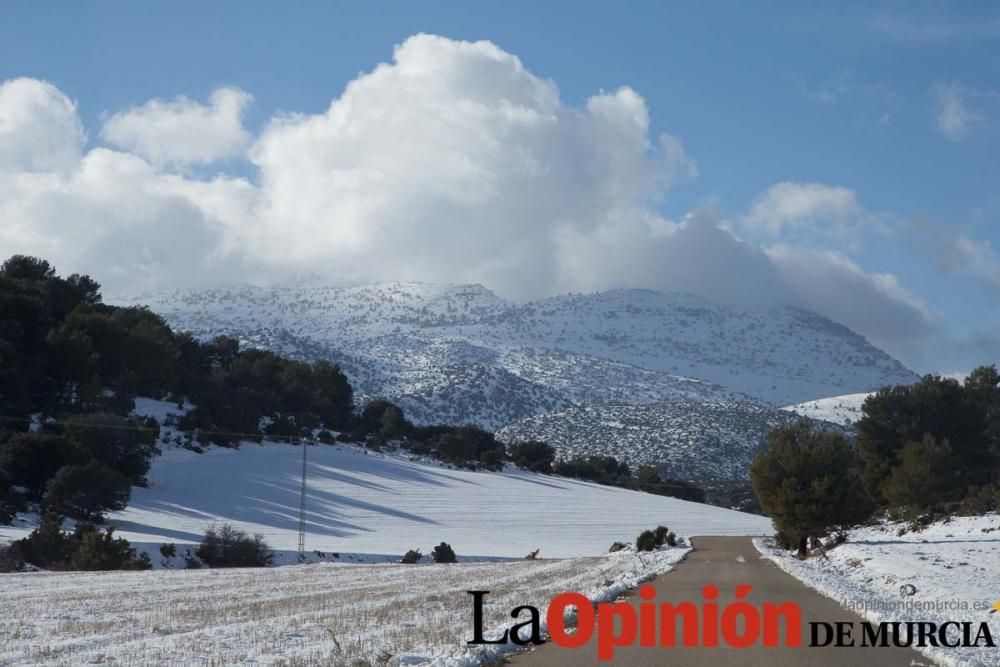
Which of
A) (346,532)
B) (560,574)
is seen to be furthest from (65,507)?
(560,574)

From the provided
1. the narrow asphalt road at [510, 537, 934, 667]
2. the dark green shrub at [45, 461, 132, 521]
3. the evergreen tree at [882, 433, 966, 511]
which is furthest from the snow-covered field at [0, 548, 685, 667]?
the evergreen tree at [882, 433, 966, 511]

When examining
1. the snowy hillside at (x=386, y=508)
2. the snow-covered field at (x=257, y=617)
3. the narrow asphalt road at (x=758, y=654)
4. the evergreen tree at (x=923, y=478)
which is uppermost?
the evergreen tree at (x=923, y=478)

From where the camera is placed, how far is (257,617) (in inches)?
741

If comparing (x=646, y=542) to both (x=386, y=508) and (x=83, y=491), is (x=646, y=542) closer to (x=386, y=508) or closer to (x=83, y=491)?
(x=386, y=508)

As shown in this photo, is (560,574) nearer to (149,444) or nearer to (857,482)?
(857,482)

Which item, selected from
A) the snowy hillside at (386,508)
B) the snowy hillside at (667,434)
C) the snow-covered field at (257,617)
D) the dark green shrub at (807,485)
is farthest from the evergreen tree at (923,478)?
A: the snowy hillside at (667,434)

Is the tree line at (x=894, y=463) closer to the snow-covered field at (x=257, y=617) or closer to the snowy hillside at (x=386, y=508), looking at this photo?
the snowy hillside at (x=386, y=508)

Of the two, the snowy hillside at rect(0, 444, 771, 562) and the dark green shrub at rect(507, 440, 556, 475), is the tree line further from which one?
the dark green shrub at rect(507, 440, 556, 475)

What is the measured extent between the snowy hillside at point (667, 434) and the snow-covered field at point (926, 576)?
92.0m

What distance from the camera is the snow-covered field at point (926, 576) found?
17.1m

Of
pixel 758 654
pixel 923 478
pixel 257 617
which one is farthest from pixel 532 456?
pixel 758 654

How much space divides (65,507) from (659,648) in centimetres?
4873

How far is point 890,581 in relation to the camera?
2606cm

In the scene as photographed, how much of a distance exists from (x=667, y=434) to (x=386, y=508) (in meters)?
86.7
